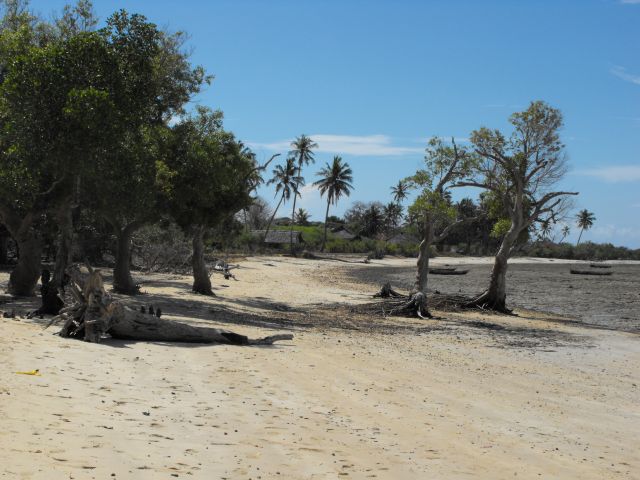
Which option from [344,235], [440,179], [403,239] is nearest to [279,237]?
[344,235]

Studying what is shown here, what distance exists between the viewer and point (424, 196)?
87.0ft

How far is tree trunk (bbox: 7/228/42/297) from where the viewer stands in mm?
18578

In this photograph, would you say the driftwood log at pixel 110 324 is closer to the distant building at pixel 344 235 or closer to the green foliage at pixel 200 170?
the green foliage at pixel 200 170

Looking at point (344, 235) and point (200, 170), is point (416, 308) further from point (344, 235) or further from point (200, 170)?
point (344, 235)

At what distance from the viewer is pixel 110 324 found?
12.1 m

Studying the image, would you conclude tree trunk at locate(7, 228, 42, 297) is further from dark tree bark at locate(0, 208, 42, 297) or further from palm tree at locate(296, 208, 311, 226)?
palm tree at locate(296, 208, 311, 226)

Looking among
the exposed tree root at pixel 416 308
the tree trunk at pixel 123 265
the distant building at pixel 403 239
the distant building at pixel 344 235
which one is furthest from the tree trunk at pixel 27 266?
the distant building at pixel 403 239

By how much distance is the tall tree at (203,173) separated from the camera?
829 inches

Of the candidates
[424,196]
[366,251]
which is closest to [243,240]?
[366,251]

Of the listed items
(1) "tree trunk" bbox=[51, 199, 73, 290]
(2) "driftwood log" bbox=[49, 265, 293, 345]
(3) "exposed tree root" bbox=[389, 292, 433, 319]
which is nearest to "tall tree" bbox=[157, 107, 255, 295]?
(1) "tree trunk" bbox=[51, 199, 73, 290]

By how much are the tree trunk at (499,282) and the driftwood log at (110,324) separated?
1603 cm

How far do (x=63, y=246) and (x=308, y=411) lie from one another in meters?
9.86

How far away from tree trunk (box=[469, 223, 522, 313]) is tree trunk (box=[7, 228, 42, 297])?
1695cm

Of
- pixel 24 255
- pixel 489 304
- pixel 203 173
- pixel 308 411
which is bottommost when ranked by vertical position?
pixel 308 411
